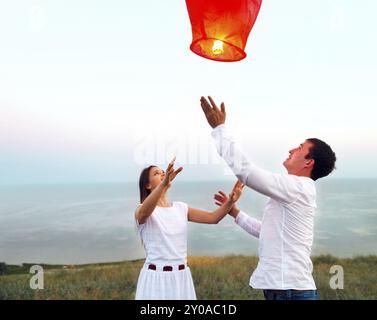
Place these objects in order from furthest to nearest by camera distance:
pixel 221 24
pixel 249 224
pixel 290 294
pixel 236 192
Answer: pixel 236 192, pixel 249 224, pixel 290 294, pixel 221 24

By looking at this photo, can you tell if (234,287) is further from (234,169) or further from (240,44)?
(240,44)

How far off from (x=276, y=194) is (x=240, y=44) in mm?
674

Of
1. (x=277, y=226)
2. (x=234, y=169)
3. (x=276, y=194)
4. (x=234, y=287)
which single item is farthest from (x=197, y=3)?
(x=234, y=287)

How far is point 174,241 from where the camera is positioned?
2.46 metres

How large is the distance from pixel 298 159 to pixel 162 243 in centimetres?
87

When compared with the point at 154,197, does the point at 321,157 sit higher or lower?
higher

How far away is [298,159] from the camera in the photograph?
2221 millimetres

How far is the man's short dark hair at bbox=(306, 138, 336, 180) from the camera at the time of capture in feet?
7.22

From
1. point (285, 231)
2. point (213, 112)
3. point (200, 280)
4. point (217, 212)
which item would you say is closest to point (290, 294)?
point (285, 231)

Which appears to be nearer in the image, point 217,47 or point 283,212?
point 217,47

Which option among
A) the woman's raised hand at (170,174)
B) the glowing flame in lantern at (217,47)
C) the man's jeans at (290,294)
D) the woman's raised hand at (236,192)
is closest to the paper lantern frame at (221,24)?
the glowing flame in lantern at (217,47)

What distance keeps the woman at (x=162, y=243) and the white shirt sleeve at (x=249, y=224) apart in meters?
0.10

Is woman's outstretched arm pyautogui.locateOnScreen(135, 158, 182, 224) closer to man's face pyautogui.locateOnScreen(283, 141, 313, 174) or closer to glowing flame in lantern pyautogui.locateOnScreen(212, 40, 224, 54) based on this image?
man's face pyautogui.locateOnScreen(283, 141, 313, 174)

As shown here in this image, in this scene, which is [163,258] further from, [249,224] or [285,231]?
[285,231]
